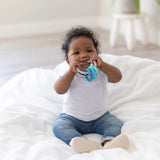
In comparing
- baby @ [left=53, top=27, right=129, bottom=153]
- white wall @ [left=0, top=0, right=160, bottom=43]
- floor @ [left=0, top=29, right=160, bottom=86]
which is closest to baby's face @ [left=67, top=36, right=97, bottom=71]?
baby @ [left=53, top=27, right=129, bottom=153]

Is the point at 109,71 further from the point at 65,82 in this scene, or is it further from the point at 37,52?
the point at 37,52

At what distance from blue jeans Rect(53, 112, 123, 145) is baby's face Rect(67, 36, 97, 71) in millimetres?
220

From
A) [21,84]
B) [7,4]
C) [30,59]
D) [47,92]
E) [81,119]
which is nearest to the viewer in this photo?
[81,119]

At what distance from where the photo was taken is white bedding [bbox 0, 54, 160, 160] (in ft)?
3.11

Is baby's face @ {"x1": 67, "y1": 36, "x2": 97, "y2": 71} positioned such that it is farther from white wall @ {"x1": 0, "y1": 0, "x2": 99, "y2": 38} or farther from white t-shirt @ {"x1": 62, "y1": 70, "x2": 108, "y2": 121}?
white wall @ {"x1": 0, "y1": 0, "x2": 99, "y2": 38}

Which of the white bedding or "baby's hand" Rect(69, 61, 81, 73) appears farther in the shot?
"baby's hand" Rect(69, 61, 81, 73)

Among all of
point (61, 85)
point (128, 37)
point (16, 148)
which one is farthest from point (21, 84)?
point (128, 37)

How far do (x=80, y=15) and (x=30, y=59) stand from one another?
1507mm

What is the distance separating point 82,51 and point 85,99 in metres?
0.20

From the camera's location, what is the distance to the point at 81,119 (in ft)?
3.79

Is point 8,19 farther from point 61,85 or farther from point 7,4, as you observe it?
point 61,85

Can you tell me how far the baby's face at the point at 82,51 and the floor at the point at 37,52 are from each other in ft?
3.35

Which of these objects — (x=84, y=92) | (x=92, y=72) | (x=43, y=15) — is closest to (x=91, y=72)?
(x=92, y=72)

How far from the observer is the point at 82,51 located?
117 cm
